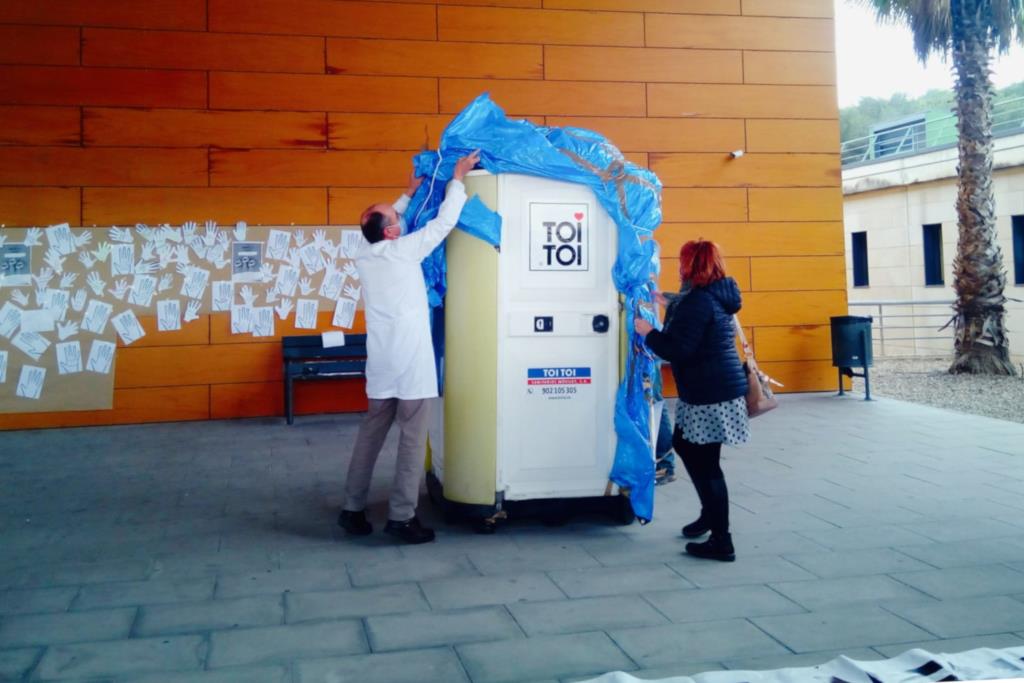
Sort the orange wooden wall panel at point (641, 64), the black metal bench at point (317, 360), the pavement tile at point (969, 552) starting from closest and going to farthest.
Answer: the pavement tile at point (969, 552) → the black metal bench at point (317, 360) → the orange wooden wall panel at point (641, 64)

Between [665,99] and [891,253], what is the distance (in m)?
11.8

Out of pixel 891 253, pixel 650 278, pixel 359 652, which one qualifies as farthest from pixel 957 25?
pixel 359 652

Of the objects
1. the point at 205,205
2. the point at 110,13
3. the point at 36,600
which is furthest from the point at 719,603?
the point at 110,13

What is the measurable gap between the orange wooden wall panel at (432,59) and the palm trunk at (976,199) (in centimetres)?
633

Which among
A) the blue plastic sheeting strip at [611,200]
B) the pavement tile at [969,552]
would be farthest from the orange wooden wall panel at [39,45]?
the pavement tile at [969,552]

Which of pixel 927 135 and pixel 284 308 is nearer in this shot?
pixel 284 308

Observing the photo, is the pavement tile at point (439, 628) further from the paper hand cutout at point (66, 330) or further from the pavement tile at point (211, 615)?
the paper hand cutout at point (66, 330)

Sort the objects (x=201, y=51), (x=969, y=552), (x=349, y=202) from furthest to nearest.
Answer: (x=349, y=202) → (x=201, y=51) → (x=969, y=552)

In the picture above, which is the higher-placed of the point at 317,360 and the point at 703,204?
the point at 703,204

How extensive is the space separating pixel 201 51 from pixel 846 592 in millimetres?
7244

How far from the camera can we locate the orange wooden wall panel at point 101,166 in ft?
25.3

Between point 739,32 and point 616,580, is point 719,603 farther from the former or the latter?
point 739,32

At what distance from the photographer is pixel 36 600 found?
11.5ft

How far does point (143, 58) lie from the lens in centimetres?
791
